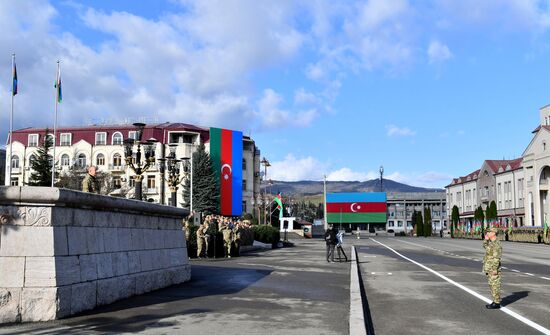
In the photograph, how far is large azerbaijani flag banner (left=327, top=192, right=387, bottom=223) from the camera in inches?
4679

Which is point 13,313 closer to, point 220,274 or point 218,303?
point 218,303

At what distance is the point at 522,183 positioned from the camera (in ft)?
281

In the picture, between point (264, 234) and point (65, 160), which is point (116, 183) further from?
point (264, 234)

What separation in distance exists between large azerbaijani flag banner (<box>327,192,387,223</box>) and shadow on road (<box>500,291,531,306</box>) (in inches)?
4116

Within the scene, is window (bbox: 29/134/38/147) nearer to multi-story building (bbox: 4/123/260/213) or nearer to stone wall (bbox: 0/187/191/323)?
multi-story building (bbox: 4/123/260/213)

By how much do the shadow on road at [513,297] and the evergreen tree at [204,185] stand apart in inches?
2517

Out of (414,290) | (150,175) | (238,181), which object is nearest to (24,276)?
(414,290)

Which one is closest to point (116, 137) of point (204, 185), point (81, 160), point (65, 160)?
point (81, 160)

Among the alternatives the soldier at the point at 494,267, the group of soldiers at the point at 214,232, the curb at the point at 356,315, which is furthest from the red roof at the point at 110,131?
the soldier at the point at 494,267

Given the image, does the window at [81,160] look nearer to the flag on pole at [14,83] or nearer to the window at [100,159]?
the window at [100,159]

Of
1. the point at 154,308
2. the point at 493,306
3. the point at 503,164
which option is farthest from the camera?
the point at 503,164

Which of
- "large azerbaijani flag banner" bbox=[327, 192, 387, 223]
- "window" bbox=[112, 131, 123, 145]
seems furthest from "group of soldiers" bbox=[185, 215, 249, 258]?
"large azerbaijani flag banner" bbox=[327, 192, 387, 223]

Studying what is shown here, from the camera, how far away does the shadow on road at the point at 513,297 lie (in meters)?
12.2

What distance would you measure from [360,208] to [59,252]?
113 meters
